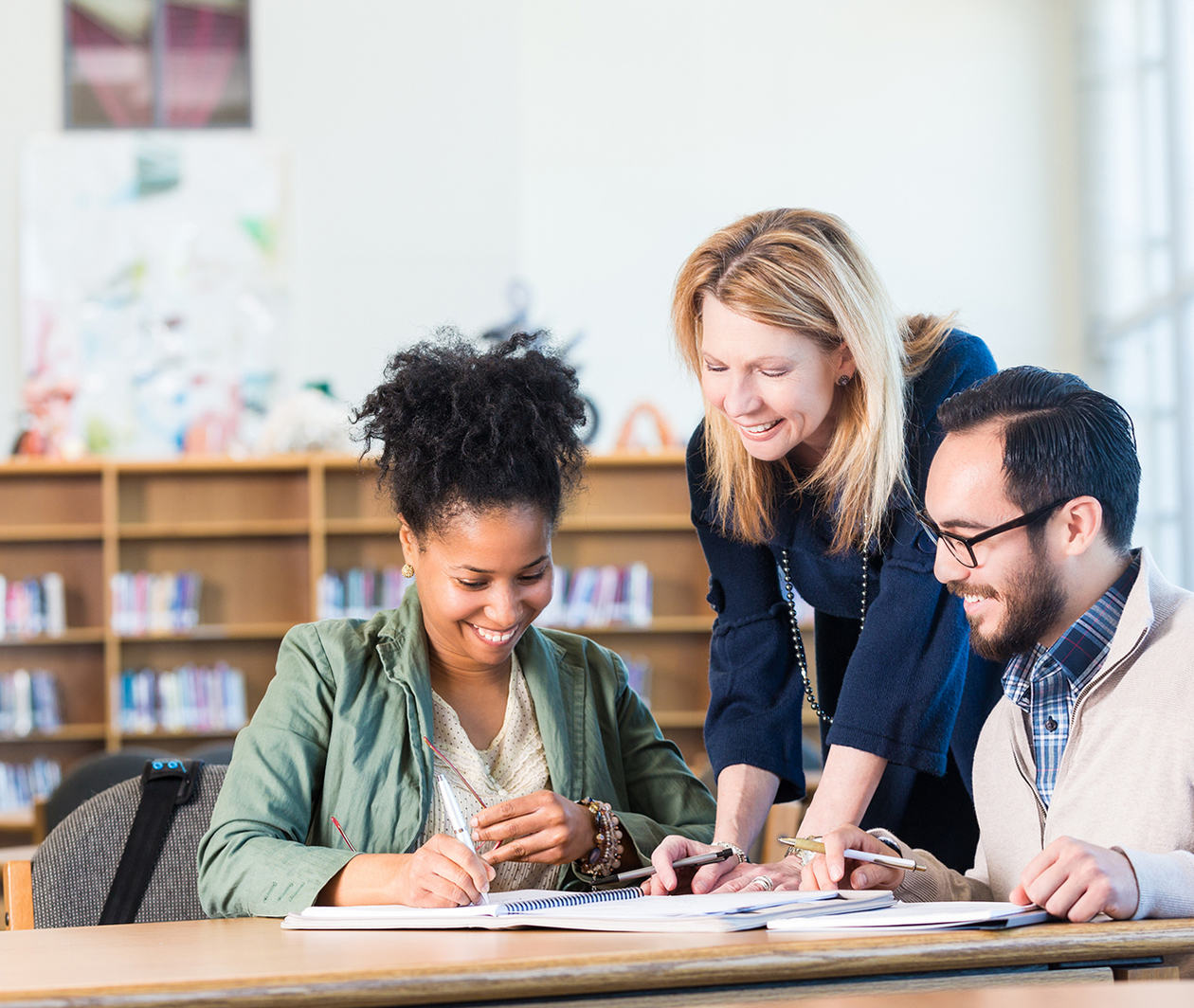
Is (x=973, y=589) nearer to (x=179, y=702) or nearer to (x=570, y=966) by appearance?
(x=570, y=966)

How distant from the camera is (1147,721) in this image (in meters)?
1.39

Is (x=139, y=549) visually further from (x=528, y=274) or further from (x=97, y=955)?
(x=97, y=955)

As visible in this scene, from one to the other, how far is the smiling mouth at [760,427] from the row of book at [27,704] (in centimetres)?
555

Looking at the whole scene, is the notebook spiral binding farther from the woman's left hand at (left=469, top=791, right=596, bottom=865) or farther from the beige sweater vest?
the beige sweater vest

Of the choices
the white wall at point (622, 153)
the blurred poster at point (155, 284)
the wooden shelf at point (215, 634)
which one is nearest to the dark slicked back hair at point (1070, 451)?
the wooden shelf at point (215, 634)

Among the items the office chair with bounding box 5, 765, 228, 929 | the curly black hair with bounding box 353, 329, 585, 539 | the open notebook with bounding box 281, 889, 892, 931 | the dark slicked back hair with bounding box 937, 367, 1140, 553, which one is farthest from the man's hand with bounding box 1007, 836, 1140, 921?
the office chair with bounding box 5, 765, 228, 929

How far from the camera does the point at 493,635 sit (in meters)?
1.70

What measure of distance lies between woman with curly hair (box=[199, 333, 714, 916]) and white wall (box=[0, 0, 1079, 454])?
18.9ft

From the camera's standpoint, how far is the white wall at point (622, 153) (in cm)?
755

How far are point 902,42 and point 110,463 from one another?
5009mm

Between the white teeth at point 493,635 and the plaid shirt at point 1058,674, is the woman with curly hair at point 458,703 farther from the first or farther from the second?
the plaid shirt at point 1058,674

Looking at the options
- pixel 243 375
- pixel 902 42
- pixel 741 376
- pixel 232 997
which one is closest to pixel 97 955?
pixel 232 997

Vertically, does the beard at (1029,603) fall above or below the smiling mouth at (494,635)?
above

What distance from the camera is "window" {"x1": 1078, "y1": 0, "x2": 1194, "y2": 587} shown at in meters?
6.65
